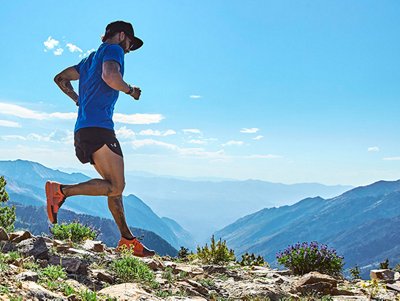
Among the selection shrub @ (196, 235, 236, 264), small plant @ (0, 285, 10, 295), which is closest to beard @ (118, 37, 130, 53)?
small plant @ (0, 285, 10, 295)

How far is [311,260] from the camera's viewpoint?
8.83 meters

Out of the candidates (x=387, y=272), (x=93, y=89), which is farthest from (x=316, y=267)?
(x=93, y=89)

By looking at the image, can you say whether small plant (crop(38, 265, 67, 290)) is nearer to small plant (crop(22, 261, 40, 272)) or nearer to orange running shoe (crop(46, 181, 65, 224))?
small plant (crop(22, 261, 40, 272))

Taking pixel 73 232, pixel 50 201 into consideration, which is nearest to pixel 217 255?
pixel 73 232

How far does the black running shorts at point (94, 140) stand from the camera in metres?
5.77

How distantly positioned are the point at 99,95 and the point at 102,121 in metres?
0.35

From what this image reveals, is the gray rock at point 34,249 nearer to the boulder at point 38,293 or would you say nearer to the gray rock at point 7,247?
the gray rock at point 7,247

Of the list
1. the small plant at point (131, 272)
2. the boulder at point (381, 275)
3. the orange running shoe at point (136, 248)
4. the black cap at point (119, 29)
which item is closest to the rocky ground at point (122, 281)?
the small plant at point (131, 272)

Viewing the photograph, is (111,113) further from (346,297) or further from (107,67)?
(346,297)

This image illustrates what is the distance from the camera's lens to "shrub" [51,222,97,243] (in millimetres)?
8500

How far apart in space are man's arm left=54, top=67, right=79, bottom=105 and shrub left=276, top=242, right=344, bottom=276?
16.8ft

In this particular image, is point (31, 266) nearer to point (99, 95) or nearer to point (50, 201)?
point (50, 201)

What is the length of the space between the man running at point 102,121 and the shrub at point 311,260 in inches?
170

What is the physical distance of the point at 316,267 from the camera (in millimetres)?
8797
